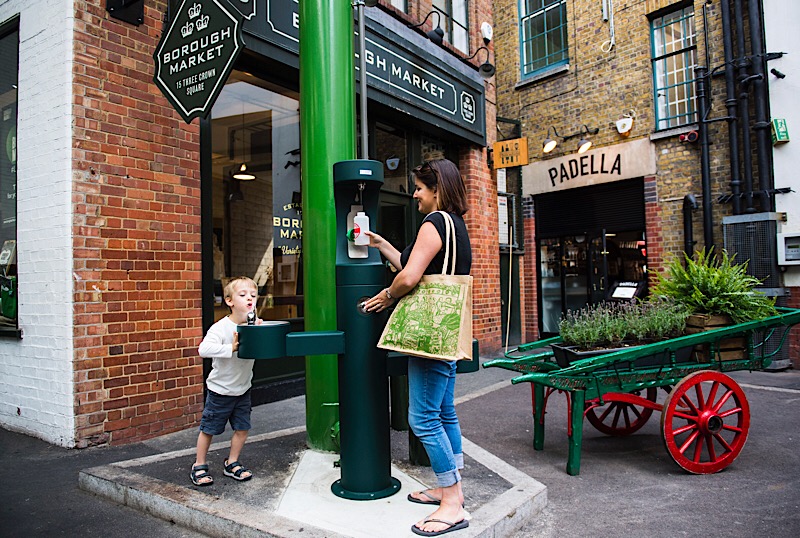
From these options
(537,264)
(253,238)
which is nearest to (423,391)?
(253,238)

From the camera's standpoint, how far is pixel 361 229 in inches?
130

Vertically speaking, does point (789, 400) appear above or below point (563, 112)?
below

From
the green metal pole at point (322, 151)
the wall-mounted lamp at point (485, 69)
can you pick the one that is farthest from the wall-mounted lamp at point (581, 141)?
the green metal pole at point (322, 151)

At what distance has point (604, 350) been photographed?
13.4 ft

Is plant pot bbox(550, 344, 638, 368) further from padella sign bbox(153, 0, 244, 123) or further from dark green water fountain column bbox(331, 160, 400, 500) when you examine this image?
padella sign bbox(153, 0, 244, 123)

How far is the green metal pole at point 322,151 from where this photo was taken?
4.19 meters

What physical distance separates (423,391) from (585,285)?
898 centimetres

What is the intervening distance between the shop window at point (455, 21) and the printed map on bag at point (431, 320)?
7269 millimetres

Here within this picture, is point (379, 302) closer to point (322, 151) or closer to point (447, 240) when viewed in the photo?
point (447, 240)

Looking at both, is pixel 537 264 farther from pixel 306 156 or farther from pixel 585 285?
pixel 306 156

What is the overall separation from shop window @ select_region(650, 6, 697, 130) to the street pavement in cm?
581

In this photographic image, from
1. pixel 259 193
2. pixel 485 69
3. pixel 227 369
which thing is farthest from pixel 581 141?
pixel 227 369

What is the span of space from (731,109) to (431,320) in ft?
26.0

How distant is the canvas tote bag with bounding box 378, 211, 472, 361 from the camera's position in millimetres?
2857
